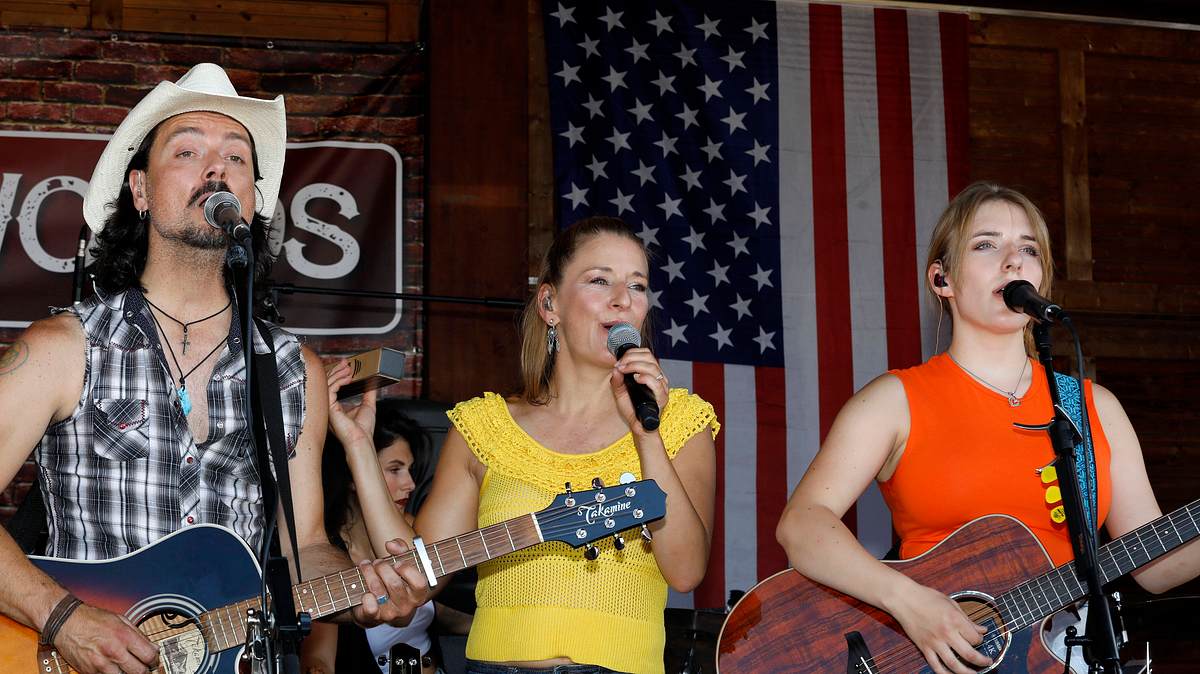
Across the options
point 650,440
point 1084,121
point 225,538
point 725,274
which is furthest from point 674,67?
point 225,538

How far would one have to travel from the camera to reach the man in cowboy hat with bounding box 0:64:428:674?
3.32 m

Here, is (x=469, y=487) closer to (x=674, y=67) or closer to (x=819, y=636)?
(x=819, y=636)

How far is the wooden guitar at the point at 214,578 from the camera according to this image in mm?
3094

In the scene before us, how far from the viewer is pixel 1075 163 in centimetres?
698

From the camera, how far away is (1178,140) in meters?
7.15

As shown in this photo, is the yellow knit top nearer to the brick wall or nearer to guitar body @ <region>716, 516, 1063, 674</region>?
guitar body @ <region>716, 516, 1063, 674</region>

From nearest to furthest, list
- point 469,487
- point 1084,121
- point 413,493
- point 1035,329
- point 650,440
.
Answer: point 1035,329, point 650,440, point 469,487, point 413,493, point 1084,121

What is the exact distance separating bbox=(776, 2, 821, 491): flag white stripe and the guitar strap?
3.86 m

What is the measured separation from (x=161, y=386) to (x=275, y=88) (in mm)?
3134

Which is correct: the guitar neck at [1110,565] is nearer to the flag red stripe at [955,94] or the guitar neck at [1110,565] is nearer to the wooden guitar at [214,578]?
the wooden guitar at [214,578]

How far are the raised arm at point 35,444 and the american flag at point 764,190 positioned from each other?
9.99 feet

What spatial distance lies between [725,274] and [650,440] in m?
3.11

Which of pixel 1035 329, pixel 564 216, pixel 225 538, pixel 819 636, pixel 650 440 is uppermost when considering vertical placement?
pixel 564 216

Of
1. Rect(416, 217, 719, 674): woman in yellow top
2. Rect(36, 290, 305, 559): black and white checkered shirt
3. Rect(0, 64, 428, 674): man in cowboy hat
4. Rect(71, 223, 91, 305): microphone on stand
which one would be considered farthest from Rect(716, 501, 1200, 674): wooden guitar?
Rect(71, 223, 91, 305): microphone on stand
